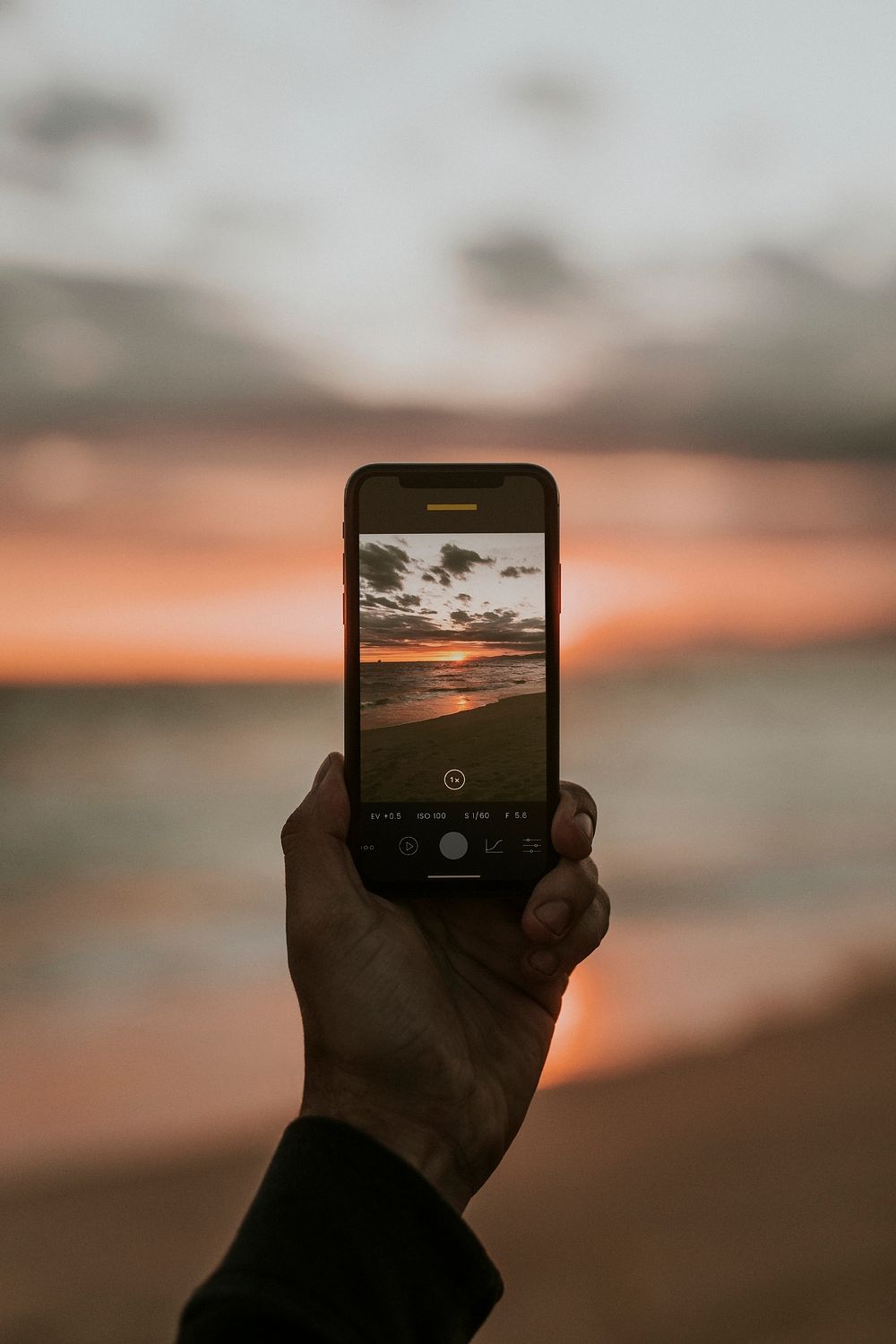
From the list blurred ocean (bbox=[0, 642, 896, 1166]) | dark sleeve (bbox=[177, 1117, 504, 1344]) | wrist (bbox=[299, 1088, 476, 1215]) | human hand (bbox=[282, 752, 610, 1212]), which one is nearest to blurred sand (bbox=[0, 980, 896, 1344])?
blurred ocean (bbox=[0, 642, 896, 1166])

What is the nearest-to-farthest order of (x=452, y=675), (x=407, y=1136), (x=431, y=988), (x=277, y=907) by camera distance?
(x=407, y=1136)
(x=431, y=988)
(x=452, y=675)
(x=277, y=907)

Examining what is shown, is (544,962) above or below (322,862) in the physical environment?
below

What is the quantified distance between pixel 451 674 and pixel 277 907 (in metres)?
6.62

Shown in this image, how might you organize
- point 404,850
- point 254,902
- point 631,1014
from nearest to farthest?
1. point 404,850
2. point 631,1014
3. point 254,902

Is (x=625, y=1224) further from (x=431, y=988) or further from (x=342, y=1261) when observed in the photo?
(x=342, y=1261)

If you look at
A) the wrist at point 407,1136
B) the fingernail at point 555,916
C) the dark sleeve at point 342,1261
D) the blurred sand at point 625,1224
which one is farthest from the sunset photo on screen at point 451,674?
the blurred sand at point 625,1224

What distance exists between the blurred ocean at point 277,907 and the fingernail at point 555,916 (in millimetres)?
3612

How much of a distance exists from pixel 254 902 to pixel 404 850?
6758 millimetres

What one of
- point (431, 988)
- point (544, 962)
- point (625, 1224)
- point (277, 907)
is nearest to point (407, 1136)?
point (431, 988)

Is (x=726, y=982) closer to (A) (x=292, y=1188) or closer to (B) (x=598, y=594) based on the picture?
(A) (x=292, y=1188)

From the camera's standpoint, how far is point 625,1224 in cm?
440

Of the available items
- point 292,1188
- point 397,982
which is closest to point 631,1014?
point 397,982

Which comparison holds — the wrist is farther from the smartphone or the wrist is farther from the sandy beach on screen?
the sandy beach on screen

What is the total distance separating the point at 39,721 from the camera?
2027cm
